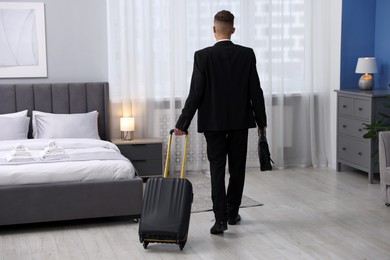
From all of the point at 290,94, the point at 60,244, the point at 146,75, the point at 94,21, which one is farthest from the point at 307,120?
the point at 60,244

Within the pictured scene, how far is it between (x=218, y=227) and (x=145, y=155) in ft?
7.04

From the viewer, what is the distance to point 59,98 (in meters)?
6.75

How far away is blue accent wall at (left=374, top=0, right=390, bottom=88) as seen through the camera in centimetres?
700

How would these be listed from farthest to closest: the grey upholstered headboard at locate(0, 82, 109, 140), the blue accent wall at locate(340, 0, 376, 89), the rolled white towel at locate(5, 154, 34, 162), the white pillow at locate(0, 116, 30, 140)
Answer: the blue accent wall at locate(340, 0, 376, 89) < the grey upholstered headboard at locate(0, 82, 109, 140) < the white pillow at locate(0, 116, 30, 140) < the rolled white towel at locate(5, 154, 34, 162)

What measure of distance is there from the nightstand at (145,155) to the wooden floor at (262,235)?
1214 mm

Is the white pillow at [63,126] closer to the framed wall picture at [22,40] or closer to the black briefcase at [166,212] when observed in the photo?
the framed wall picture at [22,40]

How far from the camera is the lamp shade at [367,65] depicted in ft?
22.4

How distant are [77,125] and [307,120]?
105 inches

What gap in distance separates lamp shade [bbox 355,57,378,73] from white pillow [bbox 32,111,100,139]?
9.17ft

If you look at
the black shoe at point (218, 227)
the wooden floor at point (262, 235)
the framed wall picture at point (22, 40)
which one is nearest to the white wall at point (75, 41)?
the framed wall picture at point (22, 40)

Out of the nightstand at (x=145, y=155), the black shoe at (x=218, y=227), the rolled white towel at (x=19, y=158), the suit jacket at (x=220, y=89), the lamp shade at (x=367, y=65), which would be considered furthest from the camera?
the lamp shade at (x=367, y=65)

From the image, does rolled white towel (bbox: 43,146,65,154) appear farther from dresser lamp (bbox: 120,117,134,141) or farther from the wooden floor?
dresser lamp (bbox: 120,117,134,141)

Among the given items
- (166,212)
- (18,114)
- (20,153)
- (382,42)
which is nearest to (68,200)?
(20,153)

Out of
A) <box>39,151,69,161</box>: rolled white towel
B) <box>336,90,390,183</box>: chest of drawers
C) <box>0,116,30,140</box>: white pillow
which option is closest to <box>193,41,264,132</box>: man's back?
<box>39,151,69,161</box>: rolled white towel
